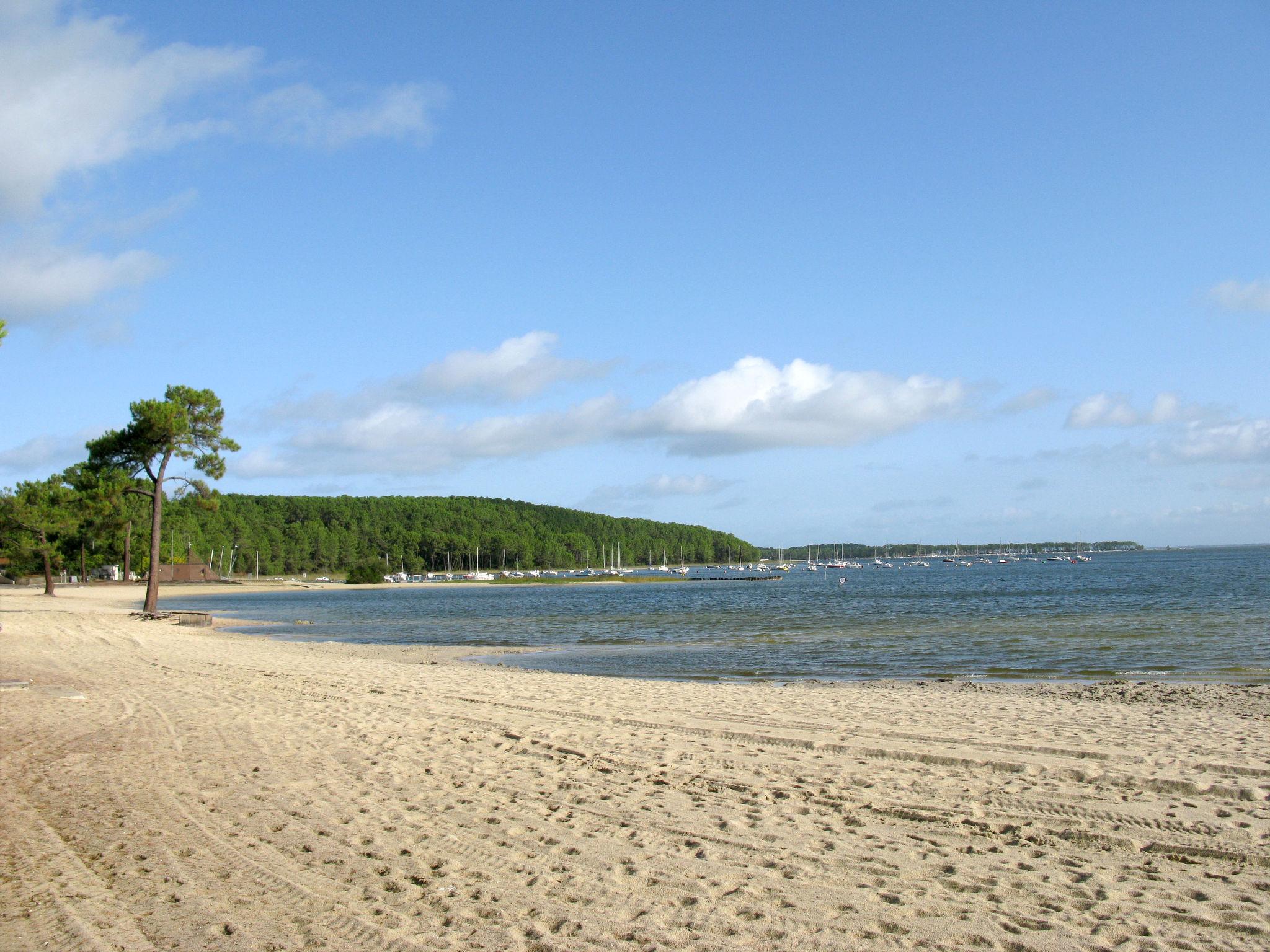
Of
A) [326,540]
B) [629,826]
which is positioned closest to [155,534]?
[629,826]

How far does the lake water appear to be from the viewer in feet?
71.7

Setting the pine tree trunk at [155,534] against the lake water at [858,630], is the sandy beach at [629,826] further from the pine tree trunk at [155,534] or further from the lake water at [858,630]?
the pine tree trunk at [155,534]

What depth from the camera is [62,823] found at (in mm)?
7074

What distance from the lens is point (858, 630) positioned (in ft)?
113

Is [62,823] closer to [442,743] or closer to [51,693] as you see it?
[442,743]

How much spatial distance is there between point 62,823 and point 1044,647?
24871 millimetres

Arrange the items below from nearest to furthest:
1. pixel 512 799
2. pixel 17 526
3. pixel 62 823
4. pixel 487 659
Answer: pixel 62 823 → pixel 512 799 → pixel 487 659 → pixel 17 526

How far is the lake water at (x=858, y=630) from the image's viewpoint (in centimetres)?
2184

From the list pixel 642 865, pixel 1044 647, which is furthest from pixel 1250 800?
pixel 1044 647

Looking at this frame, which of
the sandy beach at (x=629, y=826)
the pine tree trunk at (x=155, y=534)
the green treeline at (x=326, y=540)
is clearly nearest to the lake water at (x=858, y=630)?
the pine tree trunk at (x=155, y=534)

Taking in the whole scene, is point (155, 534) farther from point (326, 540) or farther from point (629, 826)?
point (326, 540)

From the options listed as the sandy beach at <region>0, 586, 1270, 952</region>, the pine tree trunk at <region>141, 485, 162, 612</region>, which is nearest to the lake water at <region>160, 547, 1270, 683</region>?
the pine tree trunk at <region>141, 485, 162, 612</region>

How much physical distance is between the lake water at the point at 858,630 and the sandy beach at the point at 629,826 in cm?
879

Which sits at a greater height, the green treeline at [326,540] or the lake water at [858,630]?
the green treeline at [326,540]
